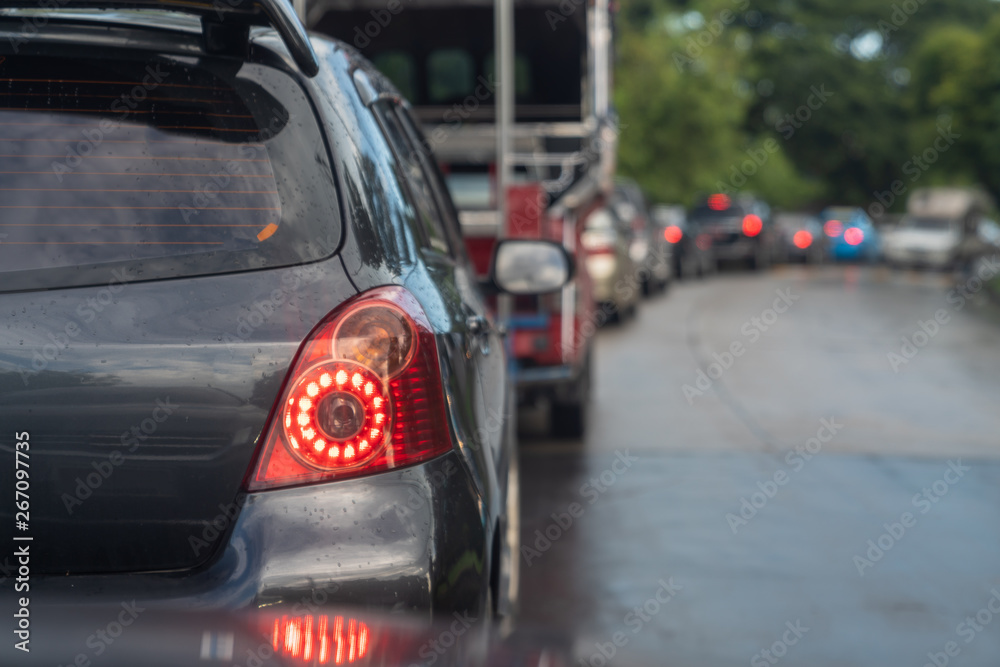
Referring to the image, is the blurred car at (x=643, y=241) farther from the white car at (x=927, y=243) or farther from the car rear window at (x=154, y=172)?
the car rear window at (x=154, y=172)

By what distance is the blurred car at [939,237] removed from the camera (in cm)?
3553

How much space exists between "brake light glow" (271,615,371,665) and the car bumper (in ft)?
0.52

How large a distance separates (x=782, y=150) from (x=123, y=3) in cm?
5757

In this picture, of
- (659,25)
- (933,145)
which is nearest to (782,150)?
(933,145)

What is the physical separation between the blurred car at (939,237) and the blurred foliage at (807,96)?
1163 millimetres

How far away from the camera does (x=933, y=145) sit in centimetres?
4822

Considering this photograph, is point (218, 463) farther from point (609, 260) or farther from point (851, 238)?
point (851, 238)

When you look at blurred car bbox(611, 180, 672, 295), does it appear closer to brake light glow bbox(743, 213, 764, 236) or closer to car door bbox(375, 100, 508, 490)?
brake light glow bbox(743, 213, 764, 236)

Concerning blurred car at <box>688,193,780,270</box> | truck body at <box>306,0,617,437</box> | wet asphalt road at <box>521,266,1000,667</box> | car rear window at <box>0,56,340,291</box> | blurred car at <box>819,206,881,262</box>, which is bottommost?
blurred car at <box>819,206,881,262</box>

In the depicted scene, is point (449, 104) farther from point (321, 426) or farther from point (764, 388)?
point (321, 426)

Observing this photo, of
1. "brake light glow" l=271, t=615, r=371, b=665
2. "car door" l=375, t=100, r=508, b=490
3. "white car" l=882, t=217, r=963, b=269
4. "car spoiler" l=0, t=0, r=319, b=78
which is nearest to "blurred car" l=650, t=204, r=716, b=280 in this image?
"white car" l=882, t=217, r=963, b=269

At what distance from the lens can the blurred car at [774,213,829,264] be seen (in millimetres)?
36750

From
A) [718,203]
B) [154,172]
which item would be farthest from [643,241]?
[154,172]

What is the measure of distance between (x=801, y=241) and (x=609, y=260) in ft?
72.1
